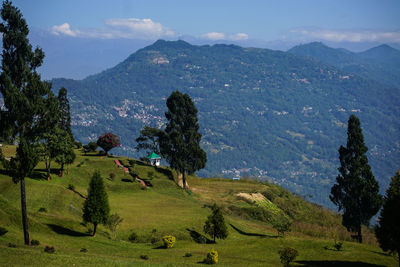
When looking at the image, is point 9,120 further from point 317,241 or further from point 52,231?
point 317,241

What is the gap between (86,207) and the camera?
43.1 meters

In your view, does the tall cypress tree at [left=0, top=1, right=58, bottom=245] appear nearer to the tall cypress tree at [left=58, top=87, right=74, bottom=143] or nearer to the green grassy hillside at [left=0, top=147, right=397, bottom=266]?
the green grassy hillside at [left=0, top=147, right=397, bottom=266]

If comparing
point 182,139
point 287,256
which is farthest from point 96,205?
point 182,139

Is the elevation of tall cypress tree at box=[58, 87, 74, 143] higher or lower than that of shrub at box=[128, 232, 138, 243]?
higher

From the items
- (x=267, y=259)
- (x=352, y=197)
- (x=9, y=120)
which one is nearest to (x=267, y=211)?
(x=352, y=197)

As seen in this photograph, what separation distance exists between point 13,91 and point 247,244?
30.6 metres

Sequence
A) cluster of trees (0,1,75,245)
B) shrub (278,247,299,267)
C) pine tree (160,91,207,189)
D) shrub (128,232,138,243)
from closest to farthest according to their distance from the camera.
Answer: cluster of trees (0,1,75,245), shrub (278,247,299,267), shrub (128,232,138,243), pine tree (160,91,207,189)

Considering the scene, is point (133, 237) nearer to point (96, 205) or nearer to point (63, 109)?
point (96, 205)

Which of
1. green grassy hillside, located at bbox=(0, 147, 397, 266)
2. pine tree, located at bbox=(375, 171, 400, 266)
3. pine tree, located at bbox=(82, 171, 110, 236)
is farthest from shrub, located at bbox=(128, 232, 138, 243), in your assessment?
pine tree, located at bbox=(375, 171, 400, 266)

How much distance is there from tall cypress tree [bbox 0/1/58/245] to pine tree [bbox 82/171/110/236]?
1013cm

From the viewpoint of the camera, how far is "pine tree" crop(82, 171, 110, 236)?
1690 inches

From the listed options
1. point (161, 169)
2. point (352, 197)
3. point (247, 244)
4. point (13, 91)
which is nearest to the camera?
point (13, 91)

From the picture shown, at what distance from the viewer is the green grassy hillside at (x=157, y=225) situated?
35.2m

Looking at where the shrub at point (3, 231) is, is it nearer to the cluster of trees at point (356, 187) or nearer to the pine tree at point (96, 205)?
the pine tree at point (96, 205)
